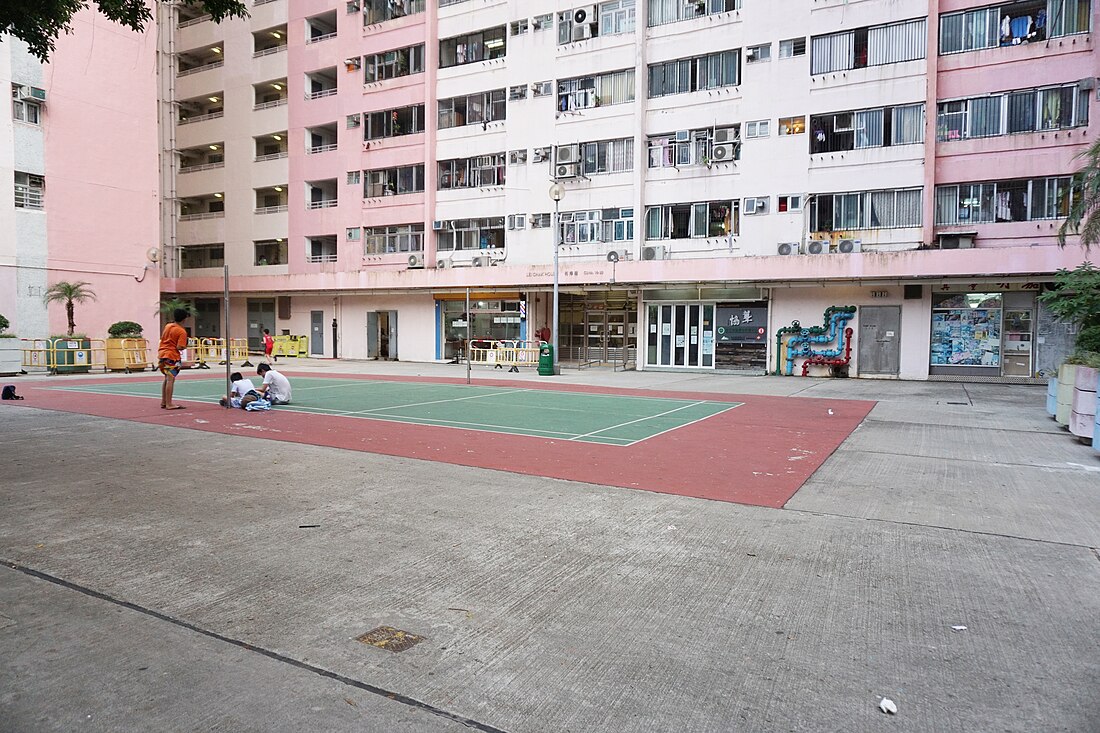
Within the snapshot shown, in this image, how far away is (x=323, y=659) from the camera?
378cm

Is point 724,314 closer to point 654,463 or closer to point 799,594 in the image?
point 654,463

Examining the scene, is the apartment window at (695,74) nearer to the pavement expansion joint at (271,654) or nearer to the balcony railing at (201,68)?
the balcony railing at (201,68)

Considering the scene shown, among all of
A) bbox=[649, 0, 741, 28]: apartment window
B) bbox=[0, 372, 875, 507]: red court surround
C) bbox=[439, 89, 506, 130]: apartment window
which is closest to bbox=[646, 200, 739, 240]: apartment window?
bbox=[649, 0, 741, 28]: apartment window

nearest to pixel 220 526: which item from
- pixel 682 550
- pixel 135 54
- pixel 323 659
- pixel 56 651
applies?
pixel 56 651

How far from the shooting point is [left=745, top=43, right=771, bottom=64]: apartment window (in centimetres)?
2934

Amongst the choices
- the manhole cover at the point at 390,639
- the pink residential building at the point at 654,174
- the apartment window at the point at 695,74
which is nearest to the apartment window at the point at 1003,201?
the pink residential building at the point at 654,174

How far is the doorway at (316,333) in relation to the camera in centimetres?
4244

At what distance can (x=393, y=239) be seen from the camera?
3938 cm

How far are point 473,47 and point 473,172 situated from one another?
670cm

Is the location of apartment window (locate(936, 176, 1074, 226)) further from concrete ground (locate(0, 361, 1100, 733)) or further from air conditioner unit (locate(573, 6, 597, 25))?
concrete ground (locate(0, 361, 1100, 733))

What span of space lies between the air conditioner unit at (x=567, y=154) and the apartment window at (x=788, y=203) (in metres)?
9.60

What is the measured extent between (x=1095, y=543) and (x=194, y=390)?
796 inches

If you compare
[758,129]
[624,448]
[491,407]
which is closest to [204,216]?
[758,129]

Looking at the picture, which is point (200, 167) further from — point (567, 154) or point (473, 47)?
point (567, 154)
